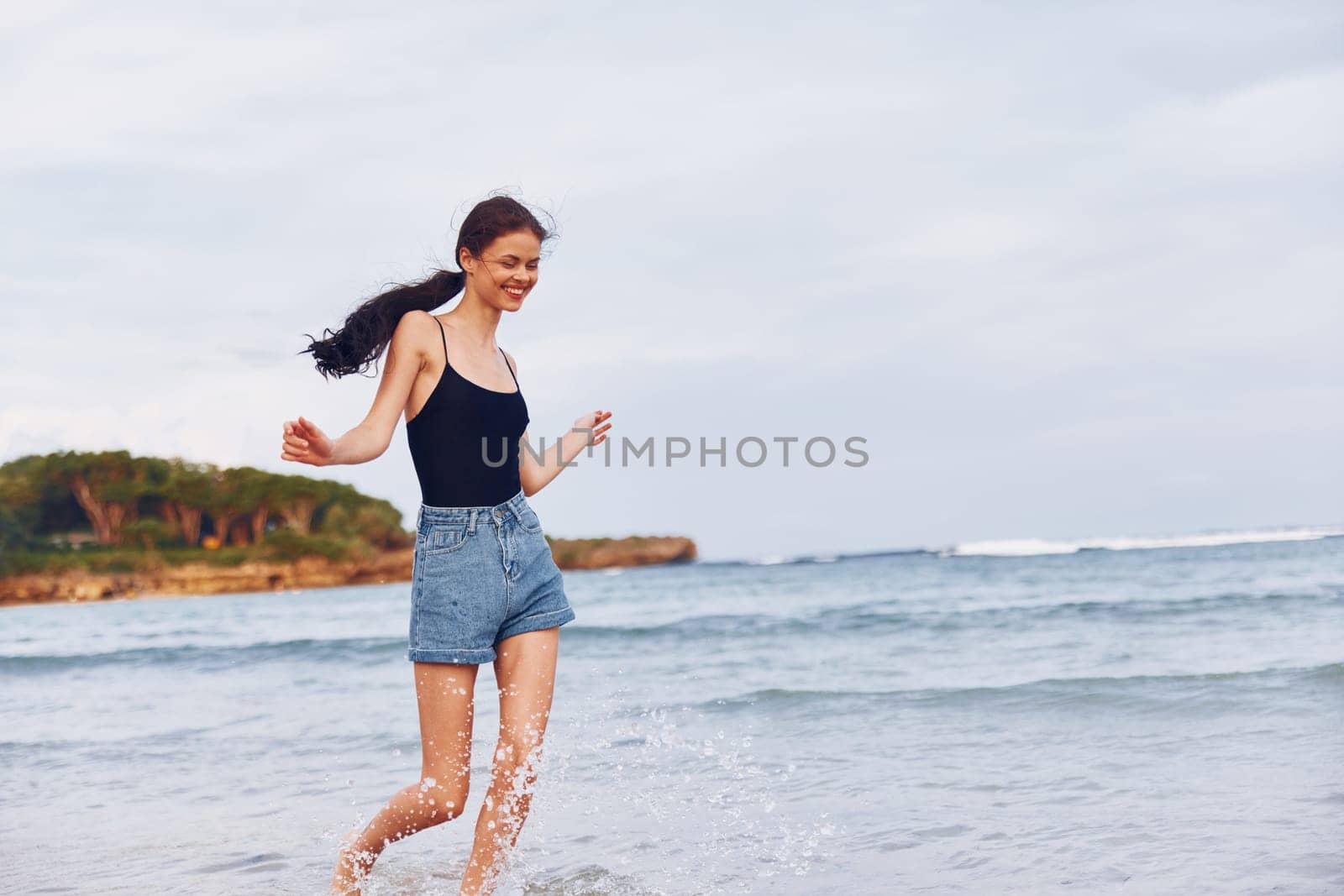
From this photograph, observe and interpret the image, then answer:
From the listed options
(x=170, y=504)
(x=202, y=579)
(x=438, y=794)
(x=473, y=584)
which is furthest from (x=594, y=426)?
(x=170, y=504)

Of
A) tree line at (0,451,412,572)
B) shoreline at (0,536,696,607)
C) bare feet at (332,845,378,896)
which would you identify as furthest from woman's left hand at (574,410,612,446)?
tree line at (0,451,412,572)

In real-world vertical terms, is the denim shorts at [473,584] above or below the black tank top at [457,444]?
below

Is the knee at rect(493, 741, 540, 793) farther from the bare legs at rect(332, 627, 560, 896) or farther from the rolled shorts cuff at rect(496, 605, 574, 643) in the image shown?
the rolled shorts cuff at rect(496, 605, 574, 643)

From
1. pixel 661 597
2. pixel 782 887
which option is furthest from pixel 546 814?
pixel 661 597

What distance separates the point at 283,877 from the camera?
4355mm

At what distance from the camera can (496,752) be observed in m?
3.20

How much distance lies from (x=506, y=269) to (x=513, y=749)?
4.39 ft

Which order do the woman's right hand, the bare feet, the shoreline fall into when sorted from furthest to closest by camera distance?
1. the shoreline
2. the bare feet
3. the woman's right hand

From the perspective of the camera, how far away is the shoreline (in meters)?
43.8

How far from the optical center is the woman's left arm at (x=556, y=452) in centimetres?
350

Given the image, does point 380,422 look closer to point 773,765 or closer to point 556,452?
point 556,452

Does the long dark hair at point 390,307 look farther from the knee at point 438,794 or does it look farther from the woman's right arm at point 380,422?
the knee at point 438,794

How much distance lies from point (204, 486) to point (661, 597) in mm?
34471

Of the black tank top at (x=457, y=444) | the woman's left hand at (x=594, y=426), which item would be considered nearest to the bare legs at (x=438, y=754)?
the black tank top at (x=457, y=444)
